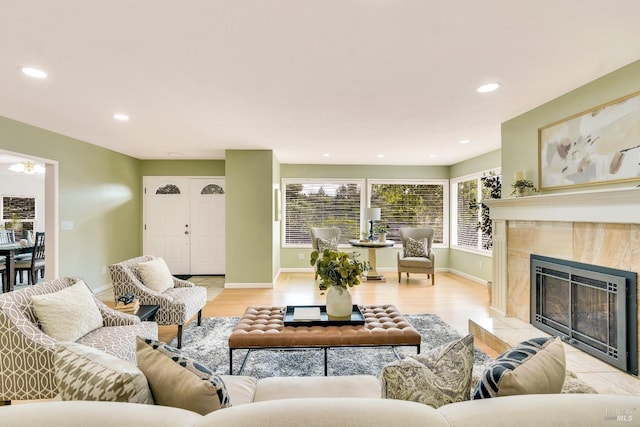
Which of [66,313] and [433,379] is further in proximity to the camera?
[66,313]

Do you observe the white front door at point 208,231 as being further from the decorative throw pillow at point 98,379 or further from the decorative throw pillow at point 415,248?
the decorative throw pillow at point 98,379

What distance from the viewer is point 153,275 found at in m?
3.33

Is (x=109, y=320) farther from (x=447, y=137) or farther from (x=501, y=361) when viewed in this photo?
(x=447, y=137)

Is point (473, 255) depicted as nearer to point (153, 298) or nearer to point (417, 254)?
point (417, 254)

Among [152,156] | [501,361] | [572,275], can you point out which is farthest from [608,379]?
[152,156]

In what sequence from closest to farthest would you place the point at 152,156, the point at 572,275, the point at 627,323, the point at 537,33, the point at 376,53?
the point at 537,33 → the point at 376,53 → the point at 627,323 → the point at 572,275 → the point at 152,156

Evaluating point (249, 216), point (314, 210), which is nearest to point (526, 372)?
point (249, 216)

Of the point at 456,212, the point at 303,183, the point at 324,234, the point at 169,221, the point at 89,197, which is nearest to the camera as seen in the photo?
the point at 89,197

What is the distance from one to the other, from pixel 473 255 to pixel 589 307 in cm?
355

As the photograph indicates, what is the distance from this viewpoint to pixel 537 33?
1.90 m

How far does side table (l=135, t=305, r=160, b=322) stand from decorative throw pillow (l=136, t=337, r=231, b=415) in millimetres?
1858

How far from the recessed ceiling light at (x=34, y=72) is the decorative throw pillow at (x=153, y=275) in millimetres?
1826

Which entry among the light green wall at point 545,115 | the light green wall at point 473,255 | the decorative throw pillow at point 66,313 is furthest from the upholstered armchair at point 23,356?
the light green wall at point 473,255

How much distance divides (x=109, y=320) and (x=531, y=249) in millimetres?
3912
